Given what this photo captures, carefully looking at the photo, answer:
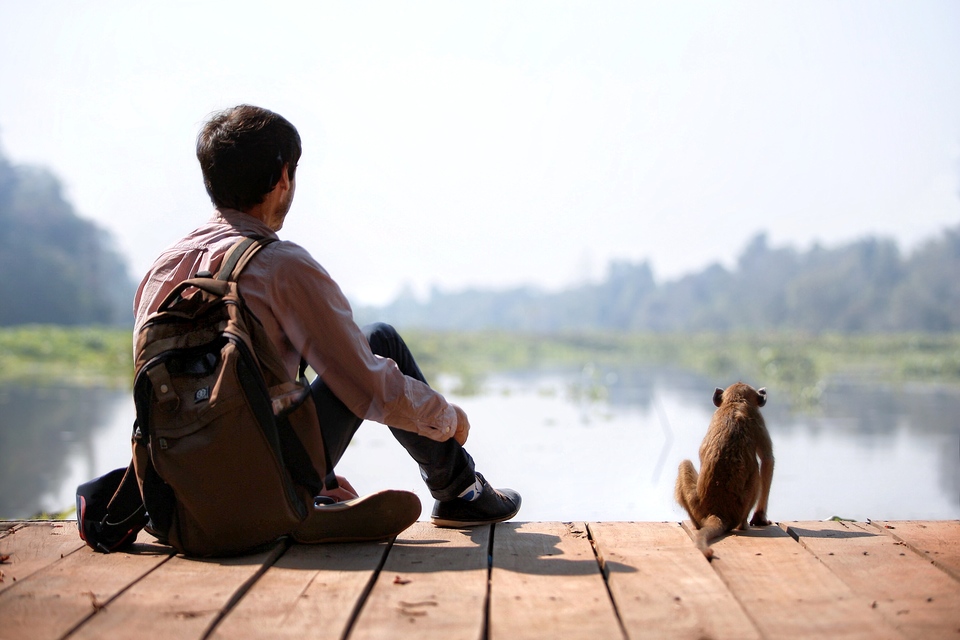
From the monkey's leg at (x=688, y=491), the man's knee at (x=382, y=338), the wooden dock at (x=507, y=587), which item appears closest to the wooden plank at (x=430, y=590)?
the wooden dock at (x=507, y=587)

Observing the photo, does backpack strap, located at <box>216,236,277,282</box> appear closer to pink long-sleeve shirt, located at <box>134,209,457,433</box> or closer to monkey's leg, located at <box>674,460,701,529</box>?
pink long-sleeve shirt, located at <box>134,209,457,433</box>

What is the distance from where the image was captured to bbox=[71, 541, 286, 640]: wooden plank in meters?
1.47

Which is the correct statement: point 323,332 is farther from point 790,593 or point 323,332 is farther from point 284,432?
→ point 790,593

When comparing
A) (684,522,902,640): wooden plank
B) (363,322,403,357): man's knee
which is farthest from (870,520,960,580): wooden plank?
(363,322,403,357): man's knee

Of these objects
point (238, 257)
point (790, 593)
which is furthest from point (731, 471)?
point (238, 257)

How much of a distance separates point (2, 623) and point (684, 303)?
16.8 metres

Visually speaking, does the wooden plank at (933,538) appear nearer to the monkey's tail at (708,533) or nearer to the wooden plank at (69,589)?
the monkey's tail at (708,533)

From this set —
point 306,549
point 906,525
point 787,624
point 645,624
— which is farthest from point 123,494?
point 906,525

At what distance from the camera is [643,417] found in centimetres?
851

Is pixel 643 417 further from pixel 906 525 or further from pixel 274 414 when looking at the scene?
pixel 274 414

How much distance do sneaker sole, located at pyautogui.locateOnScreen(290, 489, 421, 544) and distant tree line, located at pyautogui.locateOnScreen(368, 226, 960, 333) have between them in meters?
11.8

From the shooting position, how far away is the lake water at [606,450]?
16.9 feet

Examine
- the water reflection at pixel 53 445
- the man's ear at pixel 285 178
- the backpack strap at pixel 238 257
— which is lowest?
the water reflection at pixel 53 445

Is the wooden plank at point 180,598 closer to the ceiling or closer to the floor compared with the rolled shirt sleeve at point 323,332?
closer to the floor
